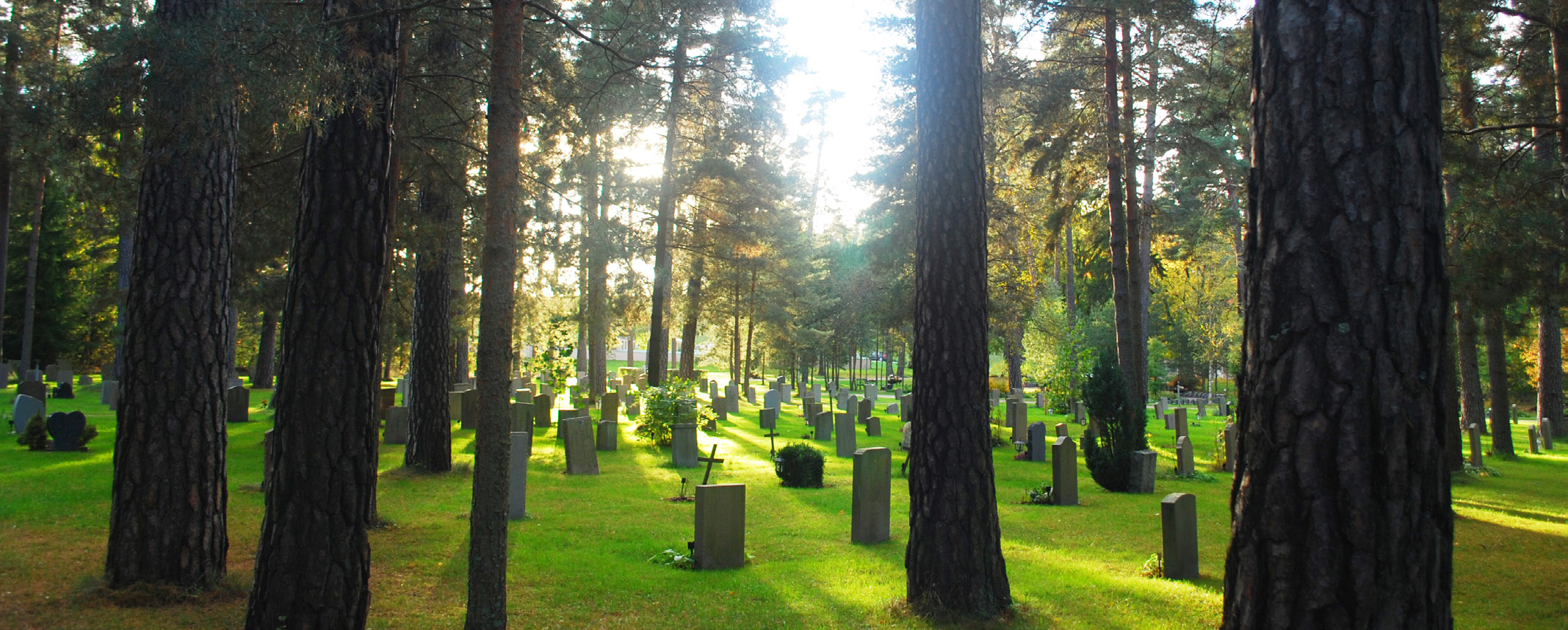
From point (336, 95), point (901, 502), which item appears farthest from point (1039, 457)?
point (336, 95)

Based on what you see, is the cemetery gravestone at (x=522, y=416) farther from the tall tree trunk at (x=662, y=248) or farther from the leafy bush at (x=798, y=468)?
the tall tree trunk at (x=662, y=248)

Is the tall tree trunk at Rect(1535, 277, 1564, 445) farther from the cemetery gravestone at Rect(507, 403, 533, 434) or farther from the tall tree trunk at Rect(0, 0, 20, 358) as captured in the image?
the tall tree trunk at Rect(0, 0, 20, 358)

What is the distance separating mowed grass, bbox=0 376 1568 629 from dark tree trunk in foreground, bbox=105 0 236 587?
411 millimetres

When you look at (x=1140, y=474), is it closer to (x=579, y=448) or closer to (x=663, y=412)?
(x=579, y=448)

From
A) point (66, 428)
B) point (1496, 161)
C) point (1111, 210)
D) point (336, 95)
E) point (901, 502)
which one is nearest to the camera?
point (336, 95)

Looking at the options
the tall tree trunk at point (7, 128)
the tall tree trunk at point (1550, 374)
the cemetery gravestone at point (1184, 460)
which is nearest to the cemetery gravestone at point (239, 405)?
the tall tree trunk at point (7, 128)

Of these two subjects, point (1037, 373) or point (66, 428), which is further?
point (1037, 373)

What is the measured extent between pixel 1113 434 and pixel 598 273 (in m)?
12.7

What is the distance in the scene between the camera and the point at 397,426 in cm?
1609

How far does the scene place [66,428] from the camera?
493 inches

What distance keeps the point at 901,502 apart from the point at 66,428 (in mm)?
12452

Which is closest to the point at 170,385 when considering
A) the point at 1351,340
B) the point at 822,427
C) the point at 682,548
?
the point at 682,548

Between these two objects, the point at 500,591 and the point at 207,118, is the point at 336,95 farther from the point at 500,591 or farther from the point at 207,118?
the point at 500,591

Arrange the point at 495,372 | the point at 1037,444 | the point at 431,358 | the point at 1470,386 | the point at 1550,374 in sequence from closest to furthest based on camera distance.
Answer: the point at 495,372
the point at 431,358
the point at 1037,444
the point at 1550,374
the point at 1470,386
